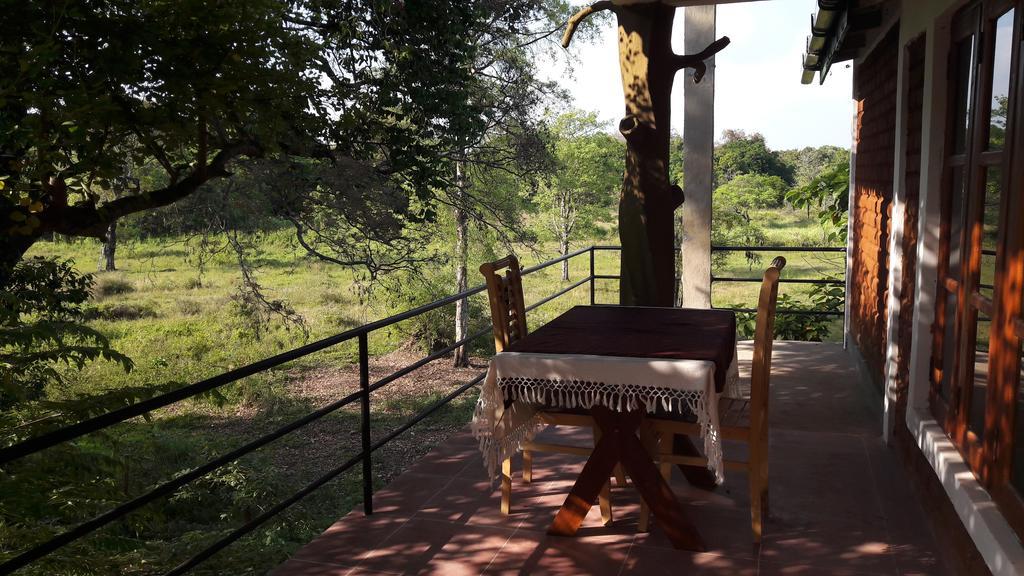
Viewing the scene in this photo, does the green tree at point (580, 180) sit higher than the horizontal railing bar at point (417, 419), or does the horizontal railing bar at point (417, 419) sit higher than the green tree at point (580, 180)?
the green tree at point (580, 180)

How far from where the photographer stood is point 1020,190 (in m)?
2.19

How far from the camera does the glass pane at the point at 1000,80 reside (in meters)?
2.40

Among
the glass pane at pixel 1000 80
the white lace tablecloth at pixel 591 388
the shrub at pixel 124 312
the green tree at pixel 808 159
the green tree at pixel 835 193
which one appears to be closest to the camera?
the glass pane at pixel 1000 80

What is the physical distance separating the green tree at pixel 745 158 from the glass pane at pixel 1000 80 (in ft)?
74.0

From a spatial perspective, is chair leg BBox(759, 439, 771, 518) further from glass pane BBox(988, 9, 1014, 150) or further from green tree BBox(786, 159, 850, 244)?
green tree BBox(786, 159, 850, 244)

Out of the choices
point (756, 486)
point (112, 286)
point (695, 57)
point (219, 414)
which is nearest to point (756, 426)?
point (756, 486)

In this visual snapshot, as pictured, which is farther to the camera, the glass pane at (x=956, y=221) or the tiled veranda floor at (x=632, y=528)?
the glass pane at (x=956, y=221)

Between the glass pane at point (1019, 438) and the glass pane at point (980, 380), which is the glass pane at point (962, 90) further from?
the glass pane at point (1019, 438)

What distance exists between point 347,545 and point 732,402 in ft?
5.20

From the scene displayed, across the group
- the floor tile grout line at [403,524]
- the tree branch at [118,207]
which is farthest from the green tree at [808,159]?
the floor tile grout line at [403,524]

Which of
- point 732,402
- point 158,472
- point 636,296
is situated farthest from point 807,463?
point 158,472

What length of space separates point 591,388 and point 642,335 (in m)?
0.48

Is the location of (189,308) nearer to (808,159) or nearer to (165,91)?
(165,91)

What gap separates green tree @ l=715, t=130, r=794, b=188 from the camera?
26.1 meters
